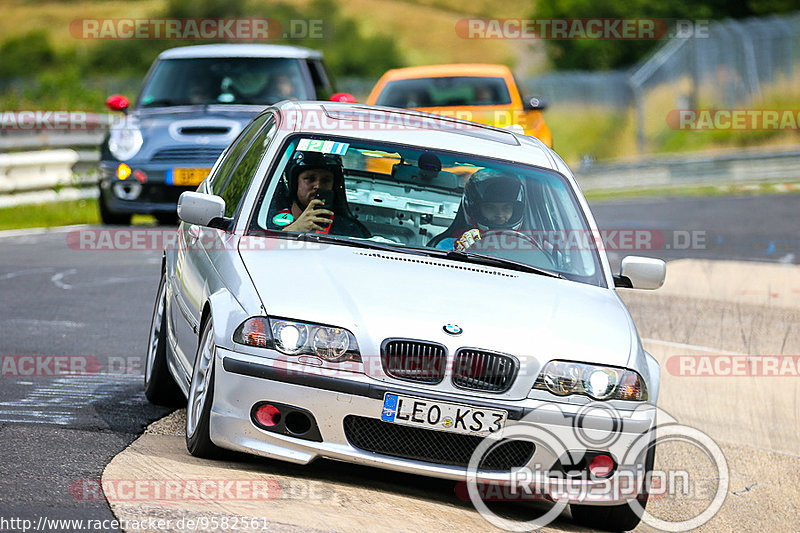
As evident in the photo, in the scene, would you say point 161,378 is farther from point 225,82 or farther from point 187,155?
point 225,82

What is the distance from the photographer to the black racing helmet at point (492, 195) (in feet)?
22.6

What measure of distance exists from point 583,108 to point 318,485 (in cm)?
4197

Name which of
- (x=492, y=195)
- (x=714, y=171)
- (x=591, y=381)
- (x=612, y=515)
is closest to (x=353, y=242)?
(x=492, y=195)

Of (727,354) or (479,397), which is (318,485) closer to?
(479,397)

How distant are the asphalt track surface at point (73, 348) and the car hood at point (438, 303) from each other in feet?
2.75

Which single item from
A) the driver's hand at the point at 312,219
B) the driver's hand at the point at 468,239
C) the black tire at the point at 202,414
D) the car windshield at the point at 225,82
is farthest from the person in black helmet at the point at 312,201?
the car windshield at the point at 225,82

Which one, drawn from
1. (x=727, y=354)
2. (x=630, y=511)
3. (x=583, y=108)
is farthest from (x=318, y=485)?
(x=583, y=108)

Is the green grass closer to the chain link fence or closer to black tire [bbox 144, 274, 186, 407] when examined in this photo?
black tire [bbox 144, 274, 186, 407]

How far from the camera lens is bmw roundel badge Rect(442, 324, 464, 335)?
546 cm

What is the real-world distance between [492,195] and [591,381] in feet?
5.32

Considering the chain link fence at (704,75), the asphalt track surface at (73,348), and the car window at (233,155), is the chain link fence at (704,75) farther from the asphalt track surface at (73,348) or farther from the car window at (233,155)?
the car window at (233,155)

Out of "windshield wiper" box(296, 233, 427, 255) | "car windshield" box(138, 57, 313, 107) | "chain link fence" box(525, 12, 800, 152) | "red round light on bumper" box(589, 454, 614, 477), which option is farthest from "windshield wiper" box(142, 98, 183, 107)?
"chain link fence" box(525, 12, 800, 152)

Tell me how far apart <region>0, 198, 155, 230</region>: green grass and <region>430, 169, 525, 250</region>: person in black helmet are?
10.7 meters

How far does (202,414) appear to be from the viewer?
5629 millimetres
